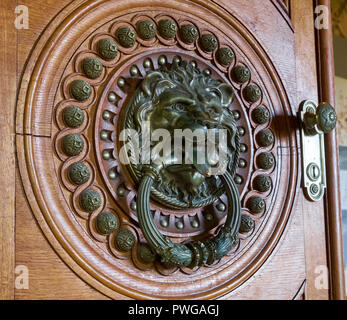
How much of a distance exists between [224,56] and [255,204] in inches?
10.1

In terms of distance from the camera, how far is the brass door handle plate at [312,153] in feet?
3.32

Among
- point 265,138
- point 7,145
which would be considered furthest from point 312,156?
point 7,145

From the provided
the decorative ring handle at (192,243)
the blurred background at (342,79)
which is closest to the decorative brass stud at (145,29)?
the decorative ring handle at (192,243)

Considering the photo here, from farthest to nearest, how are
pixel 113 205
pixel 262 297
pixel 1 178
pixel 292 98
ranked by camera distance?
1. pixel 292 98
2. pixel 262 297
3. pixel 113 205
4. pixel 1 178

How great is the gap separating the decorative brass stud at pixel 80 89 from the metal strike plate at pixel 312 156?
0.43m

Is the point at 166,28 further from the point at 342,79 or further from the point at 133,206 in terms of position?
the point at 342,79

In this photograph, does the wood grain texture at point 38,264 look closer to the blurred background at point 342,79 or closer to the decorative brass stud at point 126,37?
the decorative brass stud at point 126,37

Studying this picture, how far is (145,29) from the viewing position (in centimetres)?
86

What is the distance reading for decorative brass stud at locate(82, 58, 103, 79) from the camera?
2.64ft

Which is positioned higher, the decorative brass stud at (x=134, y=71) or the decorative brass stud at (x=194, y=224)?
the decorative brass stud at (x=134, y=71)

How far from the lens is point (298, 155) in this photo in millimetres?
1019
